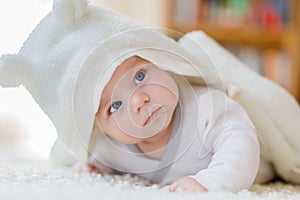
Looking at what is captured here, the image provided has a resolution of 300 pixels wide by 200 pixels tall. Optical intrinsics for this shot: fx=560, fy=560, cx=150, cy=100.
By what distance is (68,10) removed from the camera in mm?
754

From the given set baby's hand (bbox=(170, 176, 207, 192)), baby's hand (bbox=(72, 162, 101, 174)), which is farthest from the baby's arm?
baby's hand (bbox=(72, 162, 101, 174))

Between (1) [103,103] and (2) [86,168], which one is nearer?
(1) [103,103]

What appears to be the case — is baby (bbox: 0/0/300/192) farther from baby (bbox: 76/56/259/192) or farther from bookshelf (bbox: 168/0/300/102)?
bookshelf (bbox: 168/0/300/102)

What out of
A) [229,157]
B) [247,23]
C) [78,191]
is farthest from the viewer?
[247,23]

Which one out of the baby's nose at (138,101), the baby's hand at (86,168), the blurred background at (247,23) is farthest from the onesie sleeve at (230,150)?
the blurred background at (247,23)

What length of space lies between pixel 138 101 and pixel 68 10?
0.16 meters

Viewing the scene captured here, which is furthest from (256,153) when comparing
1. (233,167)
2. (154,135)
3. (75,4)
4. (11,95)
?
(11,95)

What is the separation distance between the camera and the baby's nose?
0.74 meters

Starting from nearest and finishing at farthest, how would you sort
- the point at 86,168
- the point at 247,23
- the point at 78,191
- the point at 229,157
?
the point at 78,191, the point at 229,157, the point at 86,168, the point at 247,23

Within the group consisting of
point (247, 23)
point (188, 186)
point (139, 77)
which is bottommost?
point (247, 23)

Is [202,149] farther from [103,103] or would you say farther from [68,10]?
[68,10]

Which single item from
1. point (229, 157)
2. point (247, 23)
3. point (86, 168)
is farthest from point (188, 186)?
point (247, 23)

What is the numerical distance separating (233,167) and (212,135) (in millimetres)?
85

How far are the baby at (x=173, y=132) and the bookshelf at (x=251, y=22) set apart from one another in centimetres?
178
